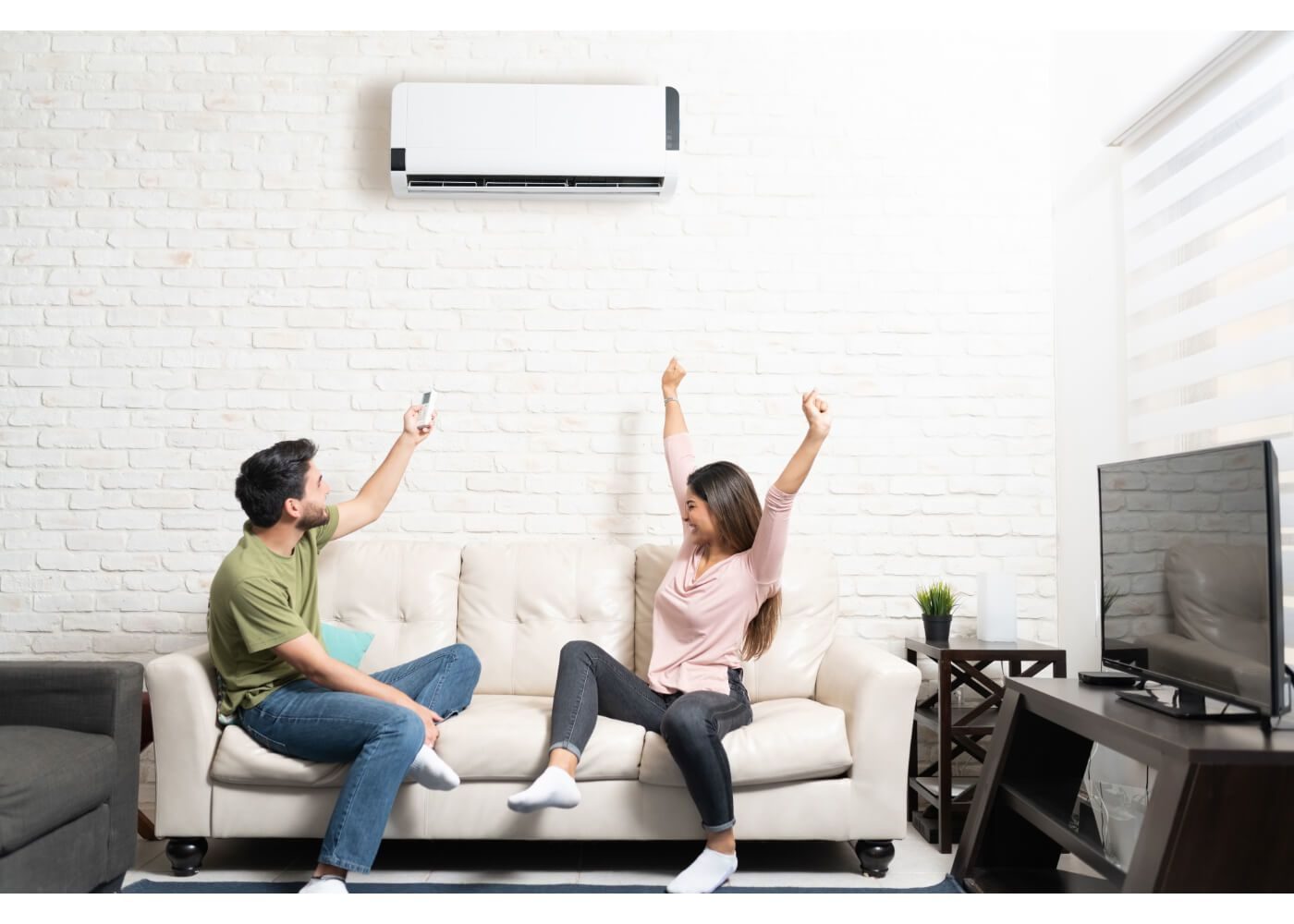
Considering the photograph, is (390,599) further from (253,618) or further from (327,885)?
(327,885)

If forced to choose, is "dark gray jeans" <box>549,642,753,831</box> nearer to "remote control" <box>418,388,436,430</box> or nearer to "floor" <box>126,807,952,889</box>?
"floor" <box>126,807,952,889</box>

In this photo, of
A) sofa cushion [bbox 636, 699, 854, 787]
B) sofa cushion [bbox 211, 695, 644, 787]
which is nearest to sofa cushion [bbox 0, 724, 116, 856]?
sofa cushion [bbox 211, 695, 644, 787]

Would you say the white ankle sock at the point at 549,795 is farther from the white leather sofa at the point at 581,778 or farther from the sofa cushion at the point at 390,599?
the sofa cushion at the point at 390,599

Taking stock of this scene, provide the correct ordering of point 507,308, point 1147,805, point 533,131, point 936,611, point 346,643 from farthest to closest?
point 507,308
point 533,131
point 936,611
point 346,643
point 1147,805

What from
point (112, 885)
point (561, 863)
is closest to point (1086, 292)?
point (561, 863)

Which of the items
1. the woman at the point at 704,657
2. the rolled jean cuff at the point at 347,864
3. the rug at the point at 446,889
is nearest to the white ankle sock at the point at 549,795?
the woman at the point at 704,657

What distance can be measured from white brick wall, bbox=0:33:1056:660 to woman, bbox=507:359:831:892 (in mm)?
567

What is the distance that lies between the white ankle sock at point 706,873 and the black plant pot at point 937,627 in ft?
3.53

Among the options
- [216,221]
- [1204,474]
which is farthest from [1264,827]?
[216,221]

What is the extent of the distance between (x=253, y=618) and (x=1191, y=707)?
2147 millimetres

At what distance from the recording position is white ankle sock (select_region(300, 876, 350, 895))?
209cm

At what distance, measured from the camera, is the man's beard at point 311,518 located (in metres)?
2.50

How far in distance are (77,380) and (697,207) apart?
7.41 feet

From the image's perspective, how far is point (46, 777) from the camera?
200 cm
